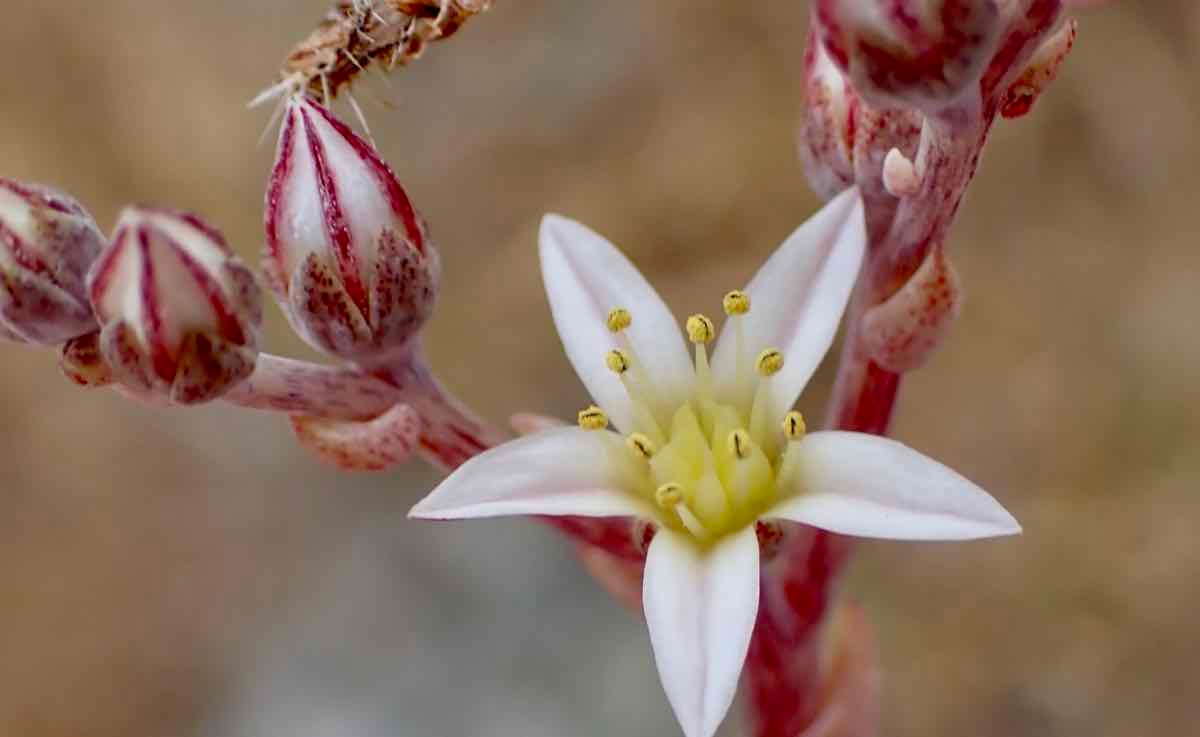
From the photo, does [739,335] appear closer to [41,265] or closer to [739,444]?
[739,444]

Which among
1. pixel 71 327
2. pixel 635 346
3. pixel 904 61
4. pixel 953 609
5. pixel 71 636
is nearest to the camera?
pixel 904 61

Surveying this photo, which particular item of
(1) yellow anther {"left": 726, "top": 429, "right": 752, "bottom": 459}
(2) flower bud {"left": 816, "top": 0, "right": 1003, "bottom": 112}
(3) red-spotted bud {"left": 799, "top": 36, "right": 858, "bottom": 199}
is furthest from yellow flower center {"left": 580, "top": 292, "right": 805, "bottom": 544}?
(2) flower bud {"left": 816, "top": 0, "right": 1003, "bottom": 112}

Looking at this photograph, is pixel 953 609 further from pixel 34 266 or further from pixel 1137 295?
pixel 34 266

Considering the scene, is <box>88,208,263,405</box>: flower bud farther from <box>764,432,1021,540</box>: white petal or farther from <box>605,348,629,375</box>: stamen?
<box>764,432,1021,540</box>: white petal

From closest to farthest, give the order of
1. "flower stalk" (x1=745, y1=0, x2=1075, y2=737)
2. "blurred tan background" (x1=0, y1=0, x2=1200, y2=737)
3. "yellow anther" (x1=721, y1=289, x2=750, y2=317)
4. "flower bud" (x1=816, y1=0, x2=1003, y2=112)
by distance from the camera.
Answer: "flower bud" (x1=816, y1=0, x2=1003, y2=112) → "flower stalk" (x1=745, y1=0, x2=1075, y2=737) → "yellow anther" (x1=721, y1=289, x2=750, y2=317) → "blurred tan background" (x1=0, y1=0, x2=1200, y2=737)

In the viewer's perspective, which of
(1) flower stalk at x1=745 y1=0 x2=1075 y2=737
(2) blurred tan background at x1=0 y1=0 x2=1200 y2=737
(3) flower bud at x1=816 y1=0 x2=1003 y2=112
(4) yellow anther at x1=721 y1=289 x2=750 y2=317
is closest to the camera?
(3) flower bud at x1=816 y1=0 x2=1003 y2=112

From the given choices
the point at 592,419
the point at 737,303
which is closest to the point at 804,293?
the point at 737,303

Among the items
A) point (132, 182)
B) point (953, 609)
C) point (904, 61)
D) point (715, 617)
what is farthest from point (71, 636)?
point (904, 61)
